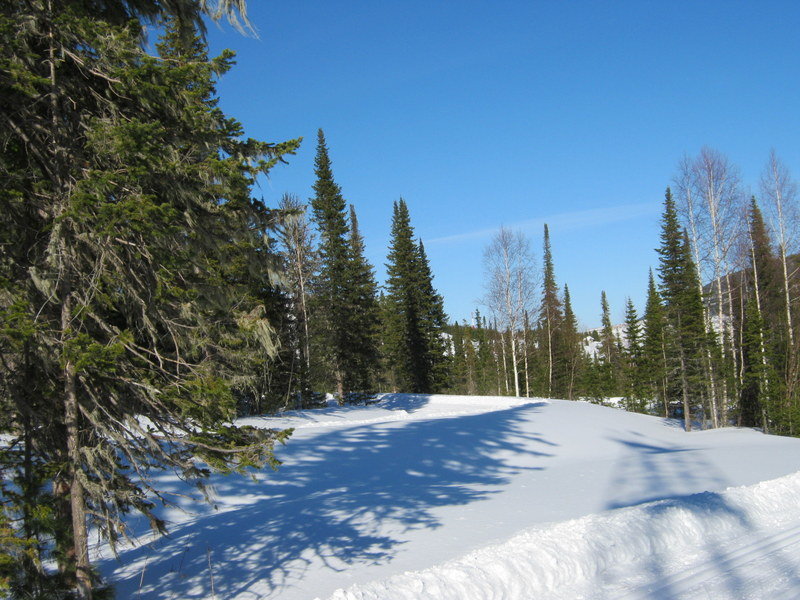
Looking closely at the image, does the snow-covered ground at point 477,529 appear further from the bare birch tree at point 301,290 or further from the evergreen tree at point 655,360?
the evergreen tree at point 655,360

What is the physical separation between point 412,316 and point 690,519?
3099 centimetres

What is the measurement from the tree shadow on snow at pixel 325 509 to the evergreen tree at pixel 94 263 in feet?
5.82

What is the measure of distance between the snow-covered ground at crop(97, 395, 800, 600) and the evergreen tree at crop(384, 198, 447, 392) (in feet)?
77.2

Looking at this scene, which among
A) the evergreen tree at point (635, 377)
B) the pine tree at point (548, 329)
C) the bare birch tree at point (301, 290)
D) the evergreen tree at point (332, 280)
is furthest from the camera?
the pine tree at point (548, 329)

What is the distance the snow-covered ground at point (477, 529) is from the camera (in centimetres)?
516

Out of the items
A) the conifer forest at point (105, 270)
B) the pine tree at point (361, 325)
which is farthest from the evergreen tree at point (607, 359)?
the conifer forest at point (105, 270)

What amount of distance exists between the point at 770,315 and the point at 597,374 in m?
19.5

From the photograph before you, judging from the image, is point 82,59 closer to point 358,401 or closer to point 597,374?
point 358,401

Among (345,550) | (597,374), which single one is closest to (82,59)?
(345,550)

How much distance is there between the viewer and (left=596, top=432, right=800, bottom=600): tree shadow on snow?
5180mm

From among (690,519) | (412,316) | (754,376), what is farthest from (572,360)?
(690,519)

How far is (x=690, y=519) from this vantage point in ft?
22.4

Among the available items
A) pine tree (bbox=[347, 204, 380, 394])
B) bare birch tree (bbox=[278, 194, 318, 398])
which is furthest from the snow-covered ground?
pine tree (bbox=[347, 204, 380, 394])

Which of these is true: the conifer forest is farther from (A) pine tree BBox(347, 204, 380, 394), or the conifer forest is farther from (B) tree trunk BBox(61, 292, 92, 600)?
(A) pine tree BBox(347, 204, 380, 394)
